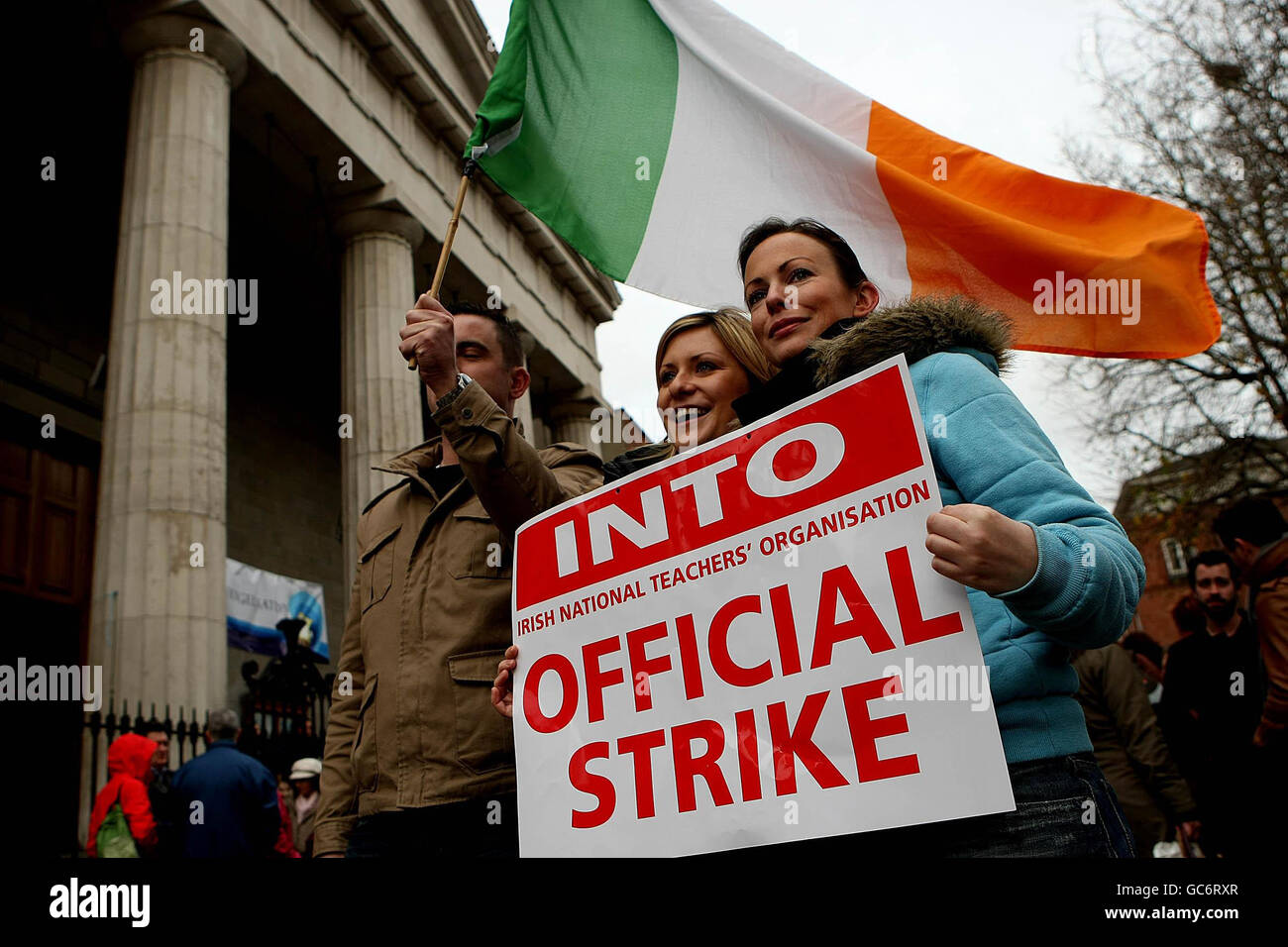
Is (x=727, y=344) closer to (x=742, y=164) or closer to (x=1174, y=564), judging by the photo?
(x=742, y=164)

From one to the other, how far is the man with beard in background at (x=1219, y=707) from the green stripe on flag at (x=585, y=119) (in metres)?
4.06

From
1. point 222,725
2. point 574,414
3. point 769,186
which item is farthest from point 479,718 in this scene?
point 574,414

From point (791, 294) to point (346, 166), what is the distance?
14.2 metres

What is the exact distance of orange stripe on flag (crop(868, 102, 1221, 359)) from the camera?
12.5 feet

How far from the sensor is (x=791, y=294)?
2512 mm

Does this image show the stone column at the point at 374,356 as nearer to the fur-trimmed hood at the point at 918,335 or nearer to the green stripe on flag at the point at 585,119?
the green stripe on flag at the point at 585,119

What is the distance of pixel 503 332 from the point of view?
3.54 meters

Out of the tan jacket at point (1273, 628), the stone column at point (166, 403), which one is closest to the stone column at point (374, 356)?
the stone column at point (166, 403)

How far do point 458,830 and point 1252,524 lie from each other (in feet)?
14.4

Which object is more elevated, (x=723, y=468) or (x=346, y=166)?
(x=346, y=166)

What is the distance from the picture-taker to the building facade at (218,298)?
10164 millimetres
